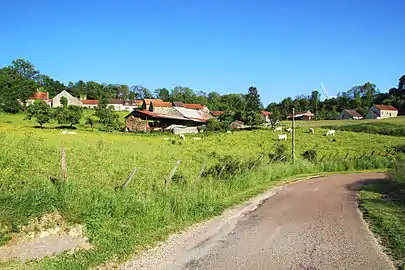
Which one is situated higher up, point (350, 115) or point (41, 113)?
point (41, 113)

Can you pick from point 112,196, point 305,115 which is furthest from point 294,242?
point 305,115

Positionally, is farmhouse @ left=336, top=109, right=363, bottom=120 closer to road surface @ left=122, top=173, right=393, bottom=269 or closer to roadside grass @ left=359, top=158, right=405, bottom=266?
roadside grass @ left=359, top=158, right=405, bottom=266

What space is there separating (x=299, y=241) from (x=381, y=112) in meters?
94.7

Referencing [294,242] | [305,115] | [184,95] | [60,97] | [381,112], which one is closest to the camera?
[294,242]

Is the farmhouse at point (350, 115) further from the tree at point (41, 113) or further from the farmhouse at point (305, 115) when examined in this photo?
the tree at point (41, 113)

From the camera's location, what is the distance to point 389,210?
12.2 metres

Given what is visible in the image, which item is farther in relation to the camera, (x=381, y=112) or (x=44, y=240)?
(x=381, y=112)

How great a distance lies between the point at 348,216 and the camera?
38.3ft

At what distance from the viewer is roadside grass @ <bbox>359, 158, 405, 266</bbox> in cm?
859

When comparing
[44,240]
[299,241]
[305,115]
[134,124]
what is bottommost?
[299,241]

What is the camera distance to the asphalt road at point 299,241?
293 inches

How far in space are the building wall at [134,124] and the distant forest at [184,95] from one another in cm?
2093

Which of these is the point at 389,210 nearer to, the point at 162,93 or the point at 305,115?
the point at 305,115

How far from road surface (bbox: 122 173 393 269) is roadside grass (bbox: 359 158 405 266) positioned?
0.32m
